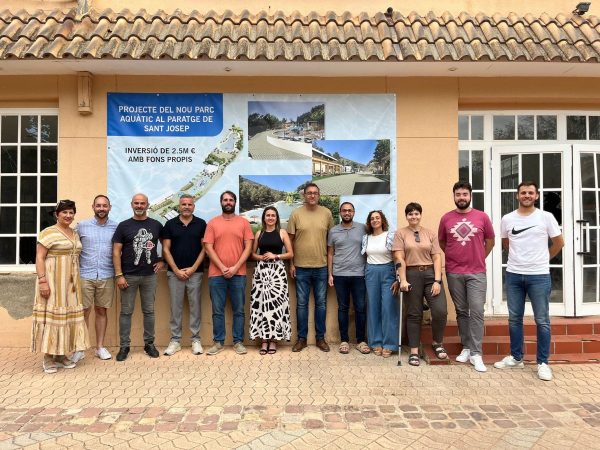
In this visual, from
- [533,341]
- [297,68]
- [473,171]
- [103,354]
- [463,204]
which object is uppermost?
[297,68]

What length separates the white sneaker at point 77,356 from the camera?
5.48 metres

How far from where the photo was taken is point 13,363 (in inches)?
220

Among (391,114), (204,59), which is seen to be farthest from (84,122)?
(391,114)

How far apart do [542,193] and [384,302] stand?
2714 millimetres

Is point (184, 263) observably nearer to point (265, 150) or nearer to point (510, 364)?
point (265, 150)

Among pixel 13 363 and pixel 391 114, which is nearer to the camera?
pixel 13 363

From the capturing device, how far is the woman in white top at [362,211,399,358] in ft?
18.8

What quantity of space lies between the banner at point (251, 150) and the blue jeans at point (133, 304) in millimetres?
943

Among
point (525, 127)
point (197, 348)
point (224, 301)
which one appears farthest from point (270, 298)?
point (525, 127)

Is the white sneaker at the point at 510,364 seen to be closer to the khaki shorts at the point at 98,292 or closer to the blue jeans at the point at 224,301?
the blue jeans at the point at 224,301

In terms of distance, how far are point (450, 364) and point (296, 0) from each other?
17.3ft

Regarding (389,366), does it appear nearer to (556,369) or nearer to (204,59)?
(556,369)

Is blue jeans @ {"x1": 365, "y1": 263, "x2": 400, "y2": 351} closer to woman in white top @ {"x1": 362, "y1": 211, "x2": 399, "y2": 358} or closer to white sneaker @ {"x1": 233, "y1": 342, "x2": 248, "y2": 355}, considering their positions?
woman in white top @ {"x1": 362, "y1": 211, "x2": 399, "y2": 358}

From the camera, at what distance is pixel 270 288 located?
5.93 meters
